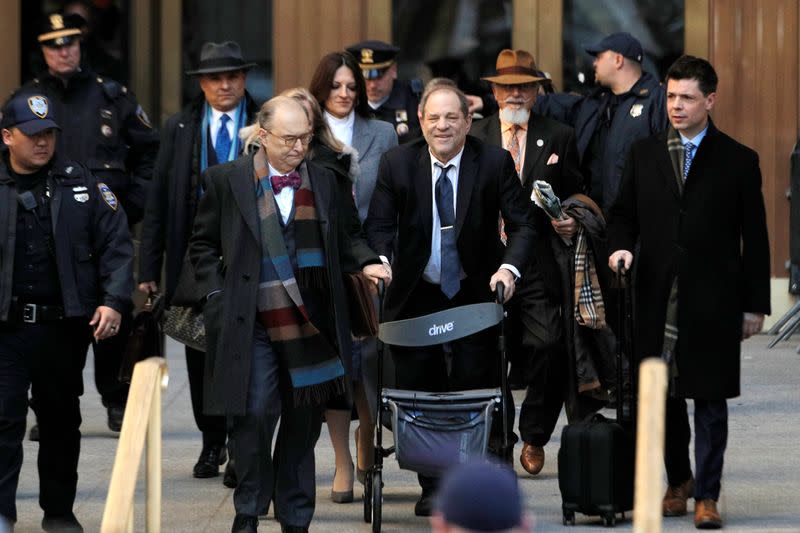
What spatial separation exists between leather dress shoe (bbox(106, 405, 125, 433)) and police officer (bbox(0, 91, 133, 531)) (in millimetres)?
2507

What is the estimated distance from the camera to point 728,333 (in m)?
7.87

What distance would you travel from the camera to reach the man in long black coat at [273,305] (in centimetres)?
732

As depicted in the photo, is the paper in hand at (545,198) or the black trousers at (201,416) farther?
the black trousers at (201,416)

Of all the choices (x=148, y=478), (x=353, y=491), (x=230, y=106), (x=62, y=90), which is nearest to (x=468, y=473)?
(x=148, y=478)

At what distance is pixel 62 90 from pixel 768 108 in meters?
5.93

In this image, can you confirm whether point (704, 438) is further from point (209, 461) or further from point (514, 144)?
point (209, 461)

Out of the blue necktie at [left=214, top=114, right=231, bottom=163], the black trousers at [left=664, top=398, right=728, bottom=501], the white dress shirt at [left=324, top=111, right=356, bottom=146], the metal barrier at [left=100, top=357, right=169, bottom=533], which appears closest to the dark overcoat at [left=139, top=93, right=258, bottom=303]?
the blue necktie at [left=214, top=114, right=231, bottom=163]

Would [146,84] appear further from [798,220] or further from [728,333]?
[728,333]

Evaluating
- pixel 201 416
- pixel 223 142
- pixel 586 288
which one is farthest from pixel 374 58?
pixel 201 416

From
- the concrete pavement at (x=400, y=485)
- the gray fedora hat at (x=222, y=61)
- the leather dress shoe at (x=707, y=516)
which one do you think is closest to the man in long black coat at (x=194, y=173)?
the gray fedora hat at (x=222, y=61)

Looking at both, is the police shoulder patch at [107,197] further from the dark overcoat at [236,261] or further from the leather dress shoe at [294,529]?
the leather dress shoe at [294,529]

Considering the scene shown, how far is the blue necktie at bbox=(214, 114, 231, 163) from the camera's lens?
9.23 m

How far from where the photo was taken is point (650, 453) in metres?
5.46

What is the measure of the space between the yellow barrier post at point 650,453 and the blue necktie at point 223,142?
3969 mm
